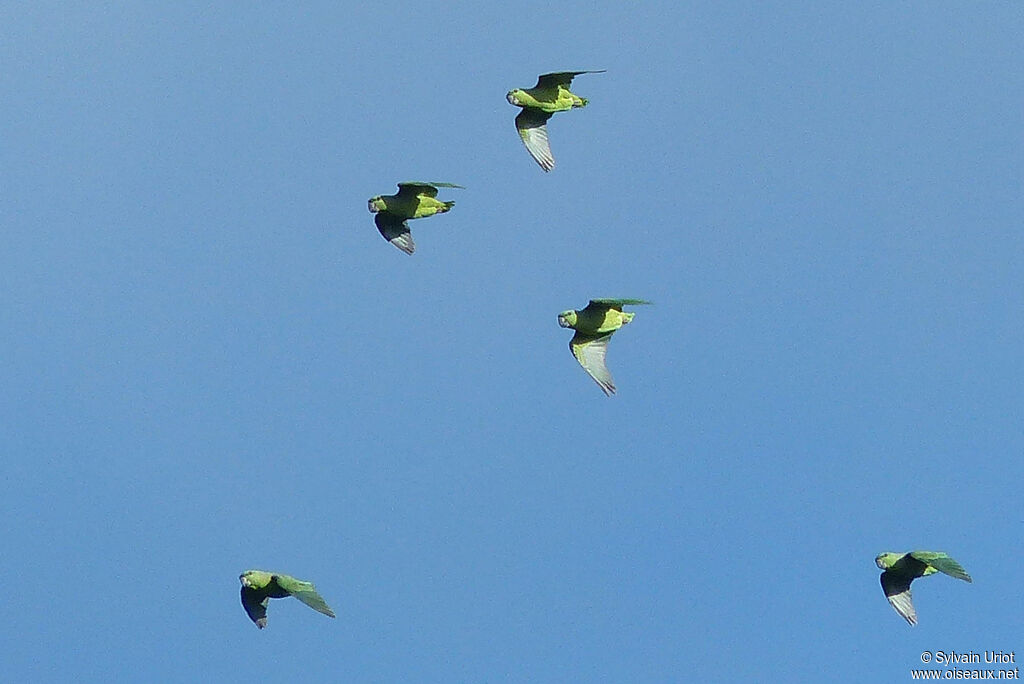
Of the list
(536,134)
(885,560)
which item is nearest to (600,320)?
(536,134)

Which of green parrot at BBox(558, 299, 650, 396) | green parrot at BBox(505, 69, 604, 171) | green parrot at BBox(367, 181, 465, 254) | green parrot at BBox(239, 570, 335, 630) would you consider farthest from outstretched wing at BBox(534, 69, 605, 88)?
green parrot at BBox(239, 570, 335, 630)

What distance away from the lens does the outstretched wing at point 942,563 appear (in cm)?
4328

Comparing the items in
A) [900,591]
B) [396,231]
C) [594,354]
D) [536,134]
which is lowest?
[900,591]

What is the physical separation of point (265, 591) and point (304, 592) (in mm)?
1987

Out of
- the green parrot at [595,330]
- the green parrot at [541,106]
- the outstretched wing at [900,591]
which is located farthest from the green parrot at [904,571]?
the green parrot at [541,106]

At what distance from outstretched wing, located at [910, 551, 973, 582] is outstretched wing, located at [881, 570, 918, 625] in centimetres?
115

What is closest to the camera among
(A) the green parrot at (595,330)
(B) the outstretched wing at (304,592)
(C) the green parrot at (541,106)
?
(B) the outstretched wing at (304,592)

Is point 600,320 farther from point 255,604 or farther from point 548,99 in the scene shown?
point 255,604

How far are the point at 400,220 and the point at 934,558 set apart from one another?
20.7m

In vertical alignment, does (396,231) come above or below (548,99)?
below

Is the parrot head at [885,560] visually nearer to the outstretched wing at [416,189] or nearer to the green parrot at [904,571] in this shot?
the green parrot at [904,571]

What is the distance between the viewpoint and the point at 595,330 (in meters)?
48.5

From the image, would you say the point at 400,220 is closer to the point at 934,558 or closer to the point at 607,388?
the point at 607,388

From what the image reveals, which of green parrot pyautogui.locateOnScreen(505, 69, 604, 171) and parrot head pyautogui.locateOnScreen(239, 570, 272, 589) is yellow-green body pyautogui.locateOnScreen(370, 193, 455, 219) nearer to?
green parrot pyautogui.locateOnScreen(505, 69, 604, 171)
